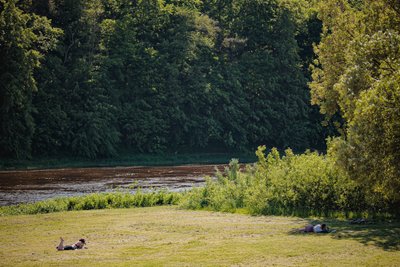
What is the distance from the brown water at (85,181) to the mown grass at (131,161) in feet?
13.7

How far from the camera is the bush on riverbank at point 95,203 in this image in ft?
117

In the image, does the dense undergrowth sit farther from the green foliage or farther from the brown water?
A: the brown water

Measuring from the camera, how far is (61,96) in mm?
81062

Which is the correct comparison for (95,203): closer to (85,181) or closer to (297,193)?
(297,193)

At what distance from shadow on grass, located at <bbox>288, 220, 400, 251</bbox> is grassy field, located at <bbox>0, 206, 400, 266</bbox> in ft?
0.10

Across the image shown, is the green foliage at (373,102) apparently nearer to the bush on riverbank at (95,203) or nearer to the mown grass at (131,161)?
the bush on riverbank at (95,203)

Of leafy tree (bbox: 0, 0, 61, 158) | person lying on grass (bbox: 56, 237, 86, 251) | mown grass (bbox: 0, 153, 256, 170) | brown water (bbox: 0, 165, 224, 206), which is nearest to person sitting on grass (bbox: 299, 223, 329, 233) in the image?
person lying on grass (bbox: 56, 237, 86, 251)

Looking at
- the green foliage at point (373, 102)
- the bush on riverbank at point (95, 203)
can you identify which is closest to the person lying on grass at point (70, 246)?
the green foliage at point (373, 102)

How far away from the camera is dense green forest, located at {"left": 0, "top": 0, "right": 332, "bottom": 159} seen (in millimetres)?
75000

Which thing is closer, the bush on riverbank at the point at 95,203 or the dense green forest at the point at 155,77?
the bush on riverbank at the point at 95,203

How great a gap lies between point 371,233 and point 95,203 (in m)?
17.6

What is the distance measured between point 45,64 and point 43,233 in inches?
2245

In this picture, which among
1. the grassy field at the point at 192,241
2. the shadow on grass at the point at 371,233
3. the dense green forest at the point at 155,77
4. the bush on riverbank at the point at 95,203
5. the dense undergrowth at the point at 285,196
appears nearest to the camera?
the grassy field at the point at 192,241

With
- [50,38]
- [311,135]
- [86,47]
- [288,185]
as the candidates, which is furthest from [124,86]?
[288,185]
